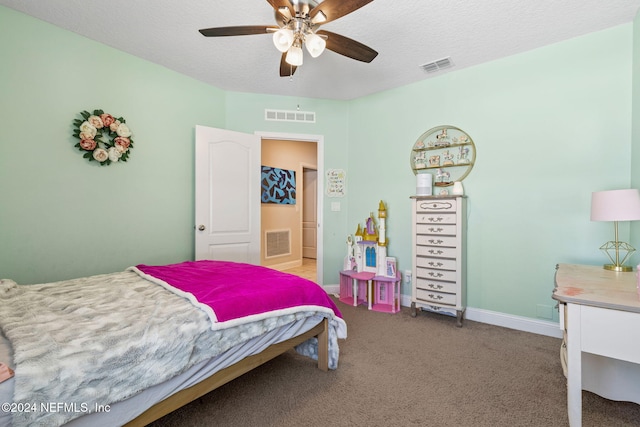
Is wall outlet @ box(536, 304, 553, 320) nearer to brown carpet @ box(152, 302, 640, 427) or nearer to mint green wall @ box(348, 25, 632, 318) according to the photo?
mint green wall @ box(348, 25, 632, 318)

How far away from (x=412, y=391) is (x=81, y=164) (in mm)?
3120

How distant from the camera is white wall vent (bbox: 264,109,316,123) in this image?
3.77 meters

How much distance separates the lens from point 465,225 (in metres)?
3.01

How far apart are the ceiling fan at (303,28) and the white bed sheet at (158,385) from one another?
1.73 metres

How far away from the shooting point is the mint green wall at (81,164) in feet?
7.24

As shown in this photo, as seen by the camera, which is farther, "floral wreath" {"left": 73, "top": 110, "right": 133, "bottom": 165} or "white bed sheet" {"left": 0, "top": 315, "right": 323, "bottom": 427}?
"floral wreath" {"left": 73, "top": 110, "right": 133, "bottom": 165}

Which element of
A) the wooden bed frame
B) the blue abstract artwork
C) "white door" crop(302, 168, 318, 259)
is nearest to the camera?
the wooden bed frame

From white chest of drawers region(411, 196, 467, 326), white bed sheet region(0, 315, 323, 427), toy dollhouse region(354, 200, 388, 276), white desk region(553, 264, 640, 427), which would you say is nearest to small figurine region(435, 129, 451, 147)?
white chest of drawers region(411, 196, 467, 326)

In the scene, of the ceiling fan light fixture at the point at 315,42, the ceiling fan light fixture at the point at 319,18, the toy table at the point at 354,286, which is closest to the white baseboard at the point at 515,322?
the toy table at the point at 354,286

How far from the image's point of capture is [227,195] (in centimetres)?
340

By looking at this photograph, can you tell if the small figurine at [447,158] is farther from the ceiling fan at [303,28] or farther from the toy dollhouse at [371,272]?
the ceiling fan at [303,28]

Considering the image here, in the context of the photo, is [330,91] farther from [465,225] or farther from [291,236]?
[291,236]

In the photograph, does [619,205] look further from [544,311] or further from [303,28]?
[303,28]

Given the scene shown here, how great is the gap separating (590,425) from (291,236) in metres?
4.73
